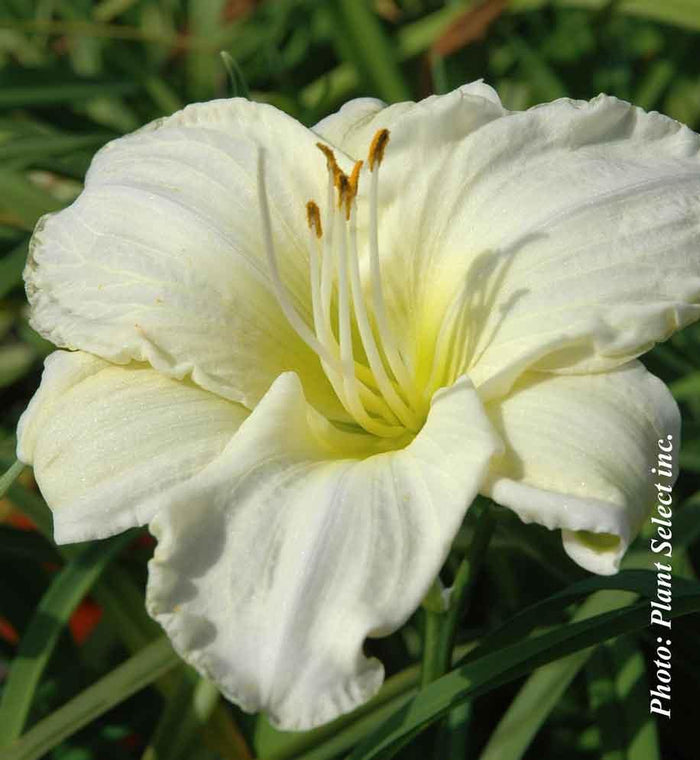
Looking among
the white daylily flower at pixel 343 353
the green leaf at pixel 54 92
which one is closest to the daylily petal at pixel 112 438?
the white daylily flower at pixel 343 353

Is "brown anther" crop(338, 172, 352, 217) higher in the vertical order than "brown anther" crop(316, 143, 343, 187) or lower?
lower

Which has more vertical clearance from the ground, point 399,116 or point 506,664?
point 399,116

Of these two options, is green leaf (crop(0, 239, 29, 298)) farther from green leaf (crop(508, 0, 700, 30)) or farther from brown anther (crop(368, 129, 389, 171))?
green leaf (crop(508, 0, 700, 30))

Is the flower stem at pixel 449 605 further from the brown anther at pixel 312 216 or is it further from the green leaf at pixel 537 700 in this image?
the brown anther at pixel 312 216

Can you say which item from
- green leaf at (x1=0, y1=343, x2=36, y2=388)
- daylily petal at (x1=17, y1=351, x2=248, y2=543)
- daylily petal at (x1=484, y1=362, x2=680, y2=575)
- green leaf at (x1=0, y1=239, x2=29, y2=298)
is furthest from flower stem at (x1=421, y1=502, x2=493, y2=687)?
green leaf at (x1=0, y1=343, x2=36, y2=388)

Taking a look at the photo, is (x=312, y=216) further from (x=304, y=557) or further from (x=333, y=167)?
(x=304, y=557)

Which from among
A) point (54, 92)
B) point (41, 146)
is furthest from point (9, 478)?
point (54, 92)

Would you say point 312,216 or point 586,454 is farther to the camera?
point 312,216

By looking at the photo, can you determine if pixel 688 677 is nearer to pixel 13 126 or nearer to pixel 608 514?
pixel 608 514
